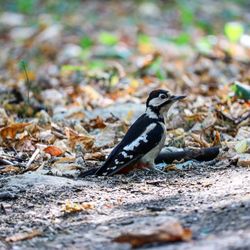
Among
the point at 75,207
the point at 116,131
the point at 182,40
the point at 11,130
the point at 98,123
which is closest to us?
the point at 75,207

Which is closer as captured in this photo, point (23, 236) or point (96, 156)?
point (23, 236)

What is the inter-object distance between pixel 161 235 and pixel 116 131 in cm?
342

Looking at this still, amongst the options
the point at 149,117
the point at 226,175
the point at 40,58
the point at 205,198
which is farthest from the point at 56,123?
the point at 40,58

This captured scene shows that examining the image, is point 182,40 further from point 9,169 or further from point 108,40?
point 9,169

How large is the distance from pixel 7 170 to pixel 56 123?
5.31 ft

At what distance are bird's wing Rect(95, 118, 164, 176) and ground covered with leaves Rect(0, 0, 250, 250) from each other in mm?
120

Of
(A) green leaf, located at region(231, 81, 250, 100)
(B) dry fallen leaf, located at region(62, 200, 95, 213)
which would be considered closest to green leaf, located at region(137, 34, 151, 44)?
(A) green leaf, located at region(231, 81, 250, 100)

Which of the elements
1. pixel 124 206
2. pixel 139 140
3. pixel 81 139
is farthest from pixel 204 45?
pixel 124 206

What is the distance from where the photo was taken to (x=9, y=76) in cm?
1151

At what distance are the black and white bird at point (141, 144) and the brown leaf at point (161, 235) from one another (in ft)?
6.59

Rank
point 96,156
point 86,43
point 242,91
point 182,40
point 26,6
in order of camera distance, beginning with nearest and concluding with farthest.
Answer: point 96,156
point 242,91
point 86,43
point 182,40
point 26,6

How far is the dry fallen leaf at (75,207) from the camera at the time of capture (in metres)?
5.01

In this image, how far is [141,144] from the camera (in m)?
6.25

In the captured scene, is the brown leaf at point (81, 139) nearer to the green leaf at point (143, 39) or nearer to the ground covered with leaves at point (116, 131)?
the ground covered with leaves at point (116, 131)
